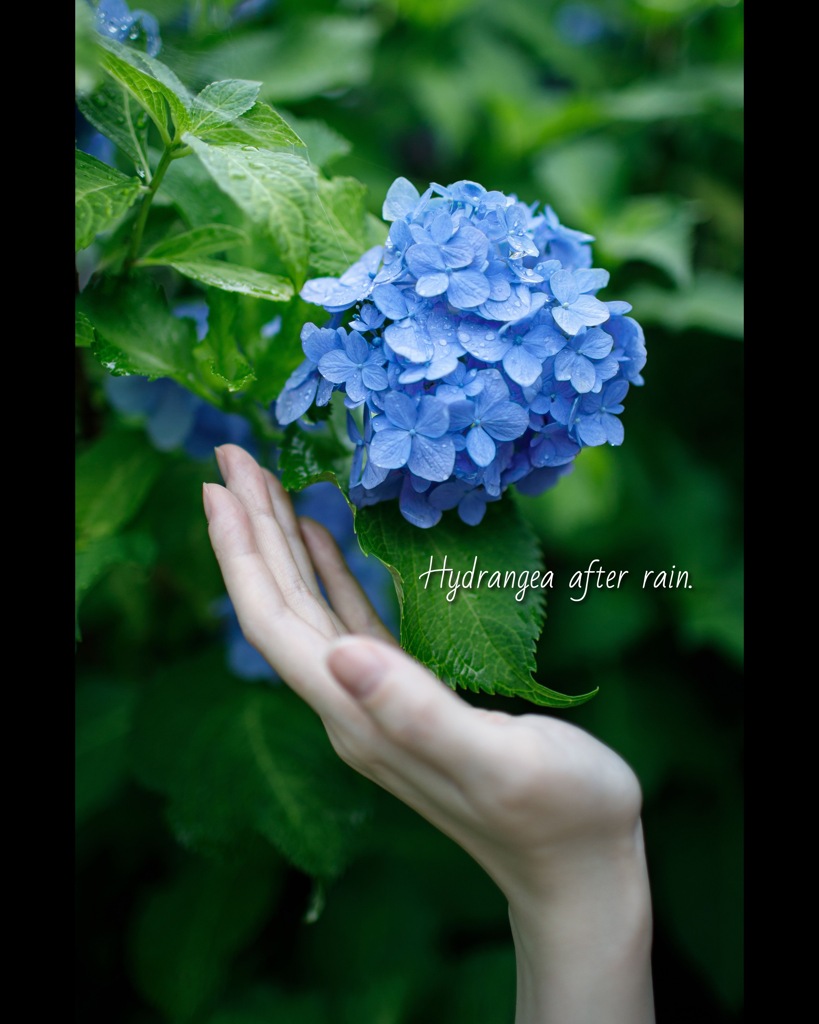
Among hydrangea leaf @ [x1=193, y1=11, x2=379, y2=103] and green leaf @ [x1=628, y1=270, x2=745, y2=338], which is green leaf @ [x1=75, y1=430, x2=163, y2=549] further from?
green leaf @ [x1=628, y1=270, x2=745, y2=338]

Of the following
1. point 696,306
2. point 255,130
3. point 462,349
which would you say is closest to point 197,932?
point 462,349

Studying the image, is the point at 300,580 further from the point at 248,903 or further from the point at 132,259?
the point at 248,903

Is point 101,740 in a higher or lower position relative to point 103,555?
lower

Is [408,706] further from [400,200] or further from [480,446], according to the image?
[400,200]

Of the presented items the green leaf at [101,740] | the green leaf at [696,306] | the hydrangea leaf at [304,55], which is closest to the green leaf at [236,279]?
the hydrangea leaf at [304,55]

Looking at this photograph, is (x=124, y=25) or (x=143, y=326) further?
(x=143, y=326)

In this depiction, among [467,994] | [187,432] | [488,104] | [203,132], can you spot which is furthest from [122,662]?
[488,104]
